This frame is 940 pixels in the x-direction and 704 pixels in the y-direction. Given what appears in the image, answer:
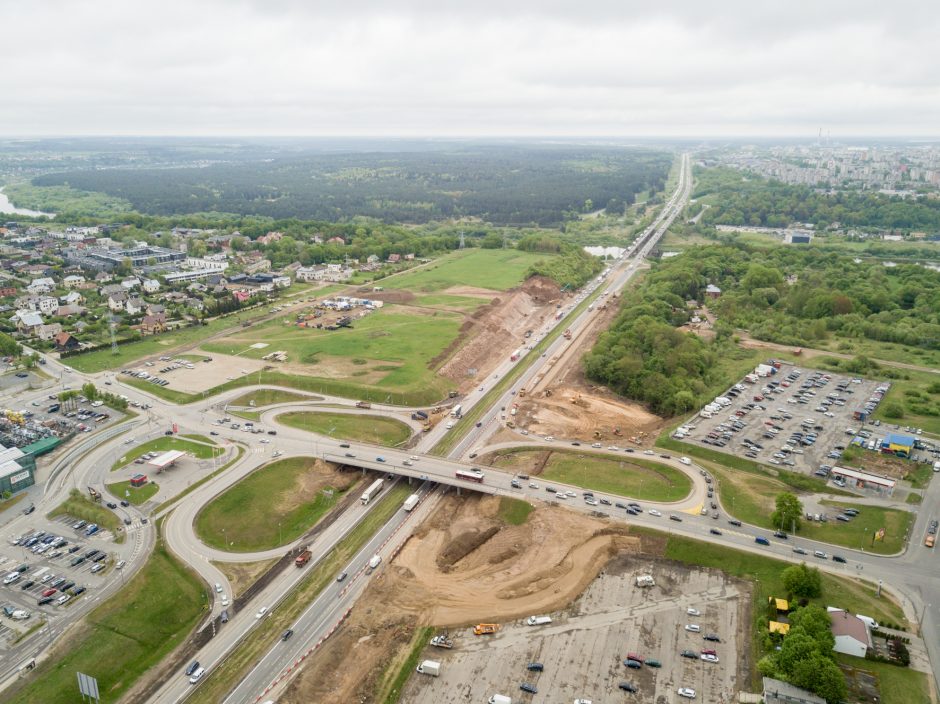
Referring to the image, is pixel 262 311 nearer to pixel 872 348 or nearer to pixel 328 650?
pixel 328 650

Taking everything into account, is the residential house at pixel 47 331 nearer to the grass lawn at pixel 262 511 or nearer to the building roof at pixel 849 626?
the grass lawn at pixel 262 511

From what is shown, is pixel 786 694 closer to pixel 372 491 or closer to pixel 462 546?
pixel 462 546

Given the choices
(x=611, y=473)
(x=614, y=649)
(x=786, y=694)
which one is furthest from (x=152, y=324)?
(x=786, y=694)

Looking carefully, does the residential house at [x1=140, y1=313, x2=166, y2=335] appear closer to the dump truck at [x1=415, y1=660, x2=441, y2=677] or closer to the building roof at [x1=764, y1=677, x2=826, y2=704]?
the dump truck at [x1=415, y1=660, x2=441, y2=677]

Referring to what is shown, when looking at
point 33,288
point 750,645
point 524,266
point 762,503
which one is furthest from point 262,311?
point 750,645

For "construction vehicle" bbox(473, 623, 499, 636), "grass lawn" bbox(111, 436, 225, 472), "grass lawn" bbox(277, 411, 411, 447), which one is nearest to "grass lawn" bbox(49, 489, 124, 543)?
"grass lawn" bbox(111, 436, 225, 472)

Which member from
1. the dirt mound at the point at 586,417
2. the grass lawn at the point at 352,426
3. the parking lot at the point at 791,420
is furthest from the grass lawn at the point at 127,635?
the parking lot at the point at 791,420
